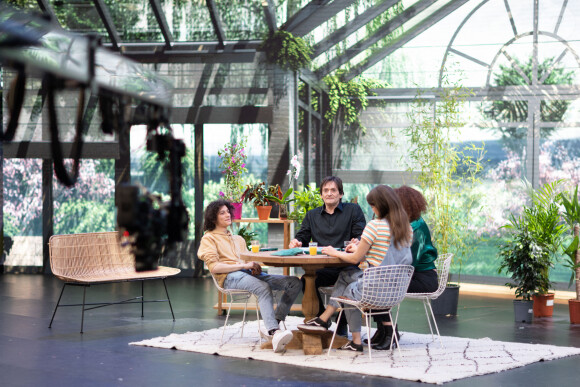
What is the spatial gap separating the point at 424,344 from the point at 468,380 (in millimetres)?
1294

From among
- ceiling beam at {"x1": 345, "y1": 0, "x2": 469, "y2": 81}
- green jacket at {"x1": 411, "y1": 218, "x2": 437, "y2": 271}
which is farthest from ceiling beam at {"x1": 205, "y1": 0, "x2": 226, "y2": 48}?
green jacket at {"x1": 411, "y1": 218, "x2": 437, "y2": 271}

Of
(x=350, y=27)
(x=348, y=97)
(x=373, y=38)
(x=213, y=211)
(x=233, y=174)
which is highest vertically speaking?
(x=350, y=27)

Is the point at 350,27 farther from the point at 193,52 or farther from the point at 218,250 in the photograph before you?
the point at 218,250

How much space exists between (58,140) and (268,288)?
5.49 m

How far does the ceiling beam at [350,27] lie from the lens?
33.4 ft

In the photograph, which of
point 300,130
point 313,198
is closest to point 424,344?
point 313,198

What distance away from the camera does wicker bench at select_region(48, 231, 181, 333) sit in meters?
6.87

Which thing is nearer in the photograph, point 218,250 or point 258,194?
point 218,250

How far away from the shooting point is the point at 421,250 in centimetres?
610

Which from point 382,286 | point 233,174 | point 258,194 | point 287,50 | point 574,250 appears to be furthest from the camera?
point 287,50

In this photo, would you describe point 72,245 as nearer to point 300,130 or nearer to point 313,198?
point 313,198

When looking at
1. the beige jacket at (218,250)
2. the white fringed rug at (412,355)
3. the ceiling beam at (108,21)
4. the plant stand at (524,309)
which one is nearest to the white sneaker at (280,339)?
the white fringed rug at (412,355)

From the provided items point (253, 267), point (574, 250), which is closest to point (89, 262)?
point (253, 267)

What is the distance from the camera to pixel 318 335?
5.76m
